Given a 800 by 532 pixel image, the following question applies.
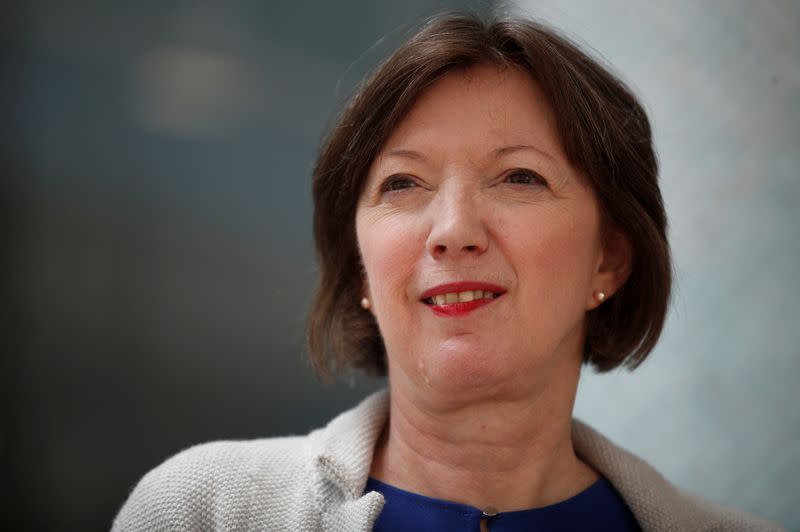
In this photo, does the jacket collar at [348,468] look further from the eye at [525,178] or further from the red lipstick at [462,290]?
the eye at [525,178]

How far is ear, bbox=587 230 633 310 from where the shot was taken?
61.3 inches

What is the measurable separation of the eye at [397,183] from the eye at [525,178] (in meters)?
0.19

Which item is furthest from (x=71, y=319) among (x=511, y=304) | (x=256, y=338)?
(x=511, y=304)

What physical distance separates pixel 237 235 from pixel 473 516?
103 centimetres

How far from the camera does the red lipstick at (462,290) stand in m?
1.29

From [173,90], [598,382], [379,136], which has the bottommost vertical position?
[598,382]

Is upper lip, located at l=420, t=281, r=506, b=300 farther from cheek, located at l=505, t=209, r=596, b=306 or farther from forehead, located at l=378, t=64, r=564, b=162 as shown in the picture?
forehead, located at l=378, t=64, r=564, b=162

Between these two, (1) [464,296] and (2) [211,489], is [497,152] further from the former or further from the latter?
(2) [211,489]

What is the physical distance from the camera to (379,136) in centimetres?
144

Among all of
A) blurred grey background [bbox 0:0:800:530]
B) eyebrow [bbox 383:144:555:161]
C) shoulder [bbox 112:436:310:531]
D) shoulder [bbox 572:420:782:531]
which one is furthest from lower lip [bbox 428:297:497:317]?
blurred grey background [bbox 0:0:800:530]

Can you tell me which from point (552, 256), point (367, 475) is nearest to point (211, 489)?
→ point (367, 475)

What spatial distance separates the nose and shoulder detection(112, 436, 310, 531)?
520mm

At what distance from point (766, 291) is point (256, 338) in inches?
52.2

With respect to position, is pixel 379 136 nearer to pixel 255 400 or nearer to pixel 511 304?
pixel 511 304
